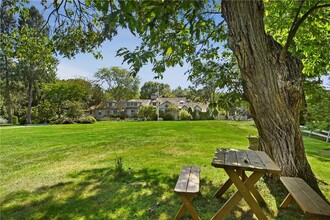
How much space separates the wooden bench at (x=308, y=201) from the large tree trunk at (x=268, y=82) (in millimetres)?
862

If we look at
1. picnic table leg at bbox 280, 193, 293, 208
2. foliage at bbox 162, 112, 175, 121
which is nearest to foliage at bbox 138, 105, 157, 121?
foliage at bbox 162, 112, 175, 121

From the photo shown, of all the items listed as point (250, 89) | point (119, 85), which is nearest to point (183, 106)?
A: point (119, 85)

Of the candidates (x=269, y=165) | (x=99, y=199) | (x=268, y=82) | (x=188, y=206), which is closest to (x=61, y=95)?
(x=99, y=199)

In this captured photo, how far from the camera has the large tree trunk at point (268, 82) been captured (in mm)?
3857

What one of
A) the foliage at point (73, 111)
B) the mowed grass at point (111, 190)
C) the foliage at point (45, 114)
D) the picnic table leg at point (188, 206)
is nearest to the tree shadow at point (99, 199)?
the mowed grass at point (111, 190)

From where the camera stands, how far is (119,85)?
56.0 meters

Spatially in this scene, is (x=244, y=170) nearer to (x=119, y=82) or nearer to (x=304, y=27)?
(x=304, y=27)

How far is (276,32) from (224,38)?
2007 millimetres

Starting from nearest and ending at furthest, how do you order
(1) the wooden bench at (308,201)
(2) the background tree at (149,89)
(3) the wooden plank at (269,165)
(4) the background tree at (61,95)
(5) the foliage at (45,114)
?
1. (1) the wooden bench at (308,201)
2. (3) the wooden plank at (269,165)
3. (5) the foliage at (45,114)
4. (4) the background tree at (61,95)
5. (2) the background tree at (149,89)

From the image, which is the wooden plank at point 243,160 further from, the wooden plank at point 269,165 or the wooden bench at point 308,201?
the wooden bench at point 308,201

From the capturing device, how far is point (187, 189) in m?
2.83

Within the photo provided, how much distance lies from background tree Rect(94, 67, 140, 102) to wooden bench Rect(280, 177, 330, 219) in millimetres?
52250

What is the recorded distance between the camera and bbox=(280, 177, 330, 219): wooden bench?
2.18 m

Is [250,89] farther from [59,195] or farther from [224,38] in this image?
[59,195]
